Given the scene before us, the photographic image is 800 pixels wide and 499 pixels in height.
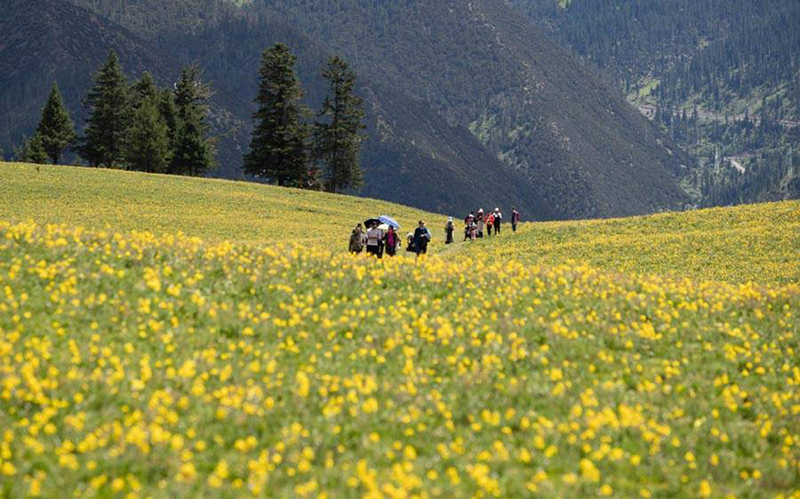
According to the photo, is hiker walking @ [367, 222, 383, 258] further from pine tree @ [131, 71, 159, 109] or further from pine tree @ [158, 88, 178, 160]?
pine tree @ [131, 71, 159, 109]

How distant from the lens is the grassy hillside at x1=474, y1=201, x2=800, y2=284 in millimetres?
38969

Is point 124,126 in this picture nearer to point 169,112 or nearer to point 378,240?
point 169,112

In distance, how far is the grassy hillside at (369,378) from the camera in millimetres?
11078

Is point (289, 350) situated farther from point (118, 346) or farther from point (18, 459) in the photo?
point (18, 459)

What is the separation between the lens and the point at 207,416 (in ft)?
39.6

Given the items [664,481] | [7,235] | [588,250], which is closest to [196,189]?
[588,250]

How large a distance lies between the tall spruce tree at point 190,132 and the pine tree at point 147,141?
3.23 m

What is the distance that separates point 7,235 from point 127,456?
9.87m

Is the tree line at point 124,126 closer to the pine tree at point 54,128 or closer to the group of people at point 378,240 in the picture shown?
the pine tree at point 54,128

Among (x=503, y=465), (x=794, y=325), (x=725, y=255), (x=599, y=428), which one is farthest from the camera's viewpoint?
(x=725, y=255)

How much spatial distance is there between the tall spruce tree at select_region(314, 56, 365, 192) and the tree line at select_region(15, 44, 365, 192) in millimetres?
112

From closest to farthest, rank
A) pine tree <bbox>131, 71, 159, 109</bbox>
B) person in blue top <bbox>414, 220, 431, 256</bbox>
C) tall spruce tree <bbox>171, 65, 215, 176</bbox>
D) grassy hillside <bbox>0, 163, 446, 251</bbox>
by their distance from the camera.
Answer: person in blue top <bbox>414, 220, 431, 256</bbox> → grassy hillside <bbox>0, 163, 446, 251</bbox> → tall spruce tree <bbox>171, 65, 215, 176</bbox> → pine tree <bbox>131, 71, 159, 109</bbox>

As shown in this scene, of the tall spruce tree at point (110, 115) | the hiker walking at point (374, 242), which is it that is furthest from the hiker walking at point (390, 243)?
the tall spruce tree at point (110, 115)

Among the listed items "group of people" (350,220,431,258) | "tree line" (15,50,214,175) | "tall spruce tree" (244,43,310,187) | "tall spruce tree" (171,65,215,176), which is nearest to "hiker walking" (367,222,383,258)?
"group of people" (350,220,431,258)
